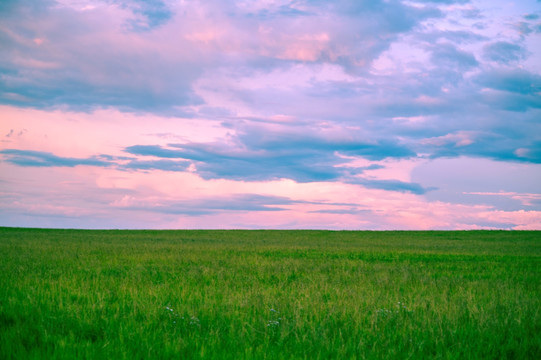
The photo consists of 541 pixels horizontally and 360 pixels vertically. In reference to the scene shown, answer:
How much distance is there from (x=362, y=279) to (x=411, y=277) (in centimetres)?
199

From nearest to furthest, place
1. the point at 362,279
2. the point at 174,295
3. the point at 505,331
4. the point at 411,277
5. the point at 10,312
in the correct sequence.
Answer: the point at 505,331 → the point at 10,312 → the point at 174,295 → the point at 362,279 → the point at 411,277

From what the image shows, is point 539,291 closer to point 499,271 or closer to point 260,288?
point 499,271

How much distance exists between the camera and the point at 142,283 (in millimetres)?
11367

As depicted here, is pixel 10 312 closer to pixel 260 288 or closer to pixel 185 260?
pixel 260 288

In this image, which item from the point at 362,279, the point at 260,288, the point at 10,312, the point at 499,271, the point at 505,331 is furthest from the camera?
the point at 499,271

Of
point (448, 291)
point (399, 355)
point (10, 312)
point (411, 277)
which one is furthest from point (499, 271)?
point (10, 312)

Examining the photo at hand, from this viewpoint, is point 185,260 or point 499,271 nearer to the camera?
point 499,271

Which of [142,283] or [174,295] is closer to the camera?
[174,295]

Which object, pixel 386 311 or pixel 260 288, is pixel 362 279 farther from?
pixel 386 311

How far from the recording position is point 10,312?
7.48 meters

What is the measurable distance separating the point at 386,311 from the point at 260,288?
3.65 m

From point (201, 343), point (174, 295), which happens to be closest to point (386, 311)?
point (201, 343)

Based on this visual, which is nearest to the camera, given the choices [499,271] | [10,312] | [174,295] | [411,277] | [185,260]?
[10,312]

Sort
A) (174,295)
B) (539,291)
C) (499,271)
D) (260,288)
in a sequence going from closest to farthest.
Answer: (174,295) < (260,288) < (539,291) < (499,271)
